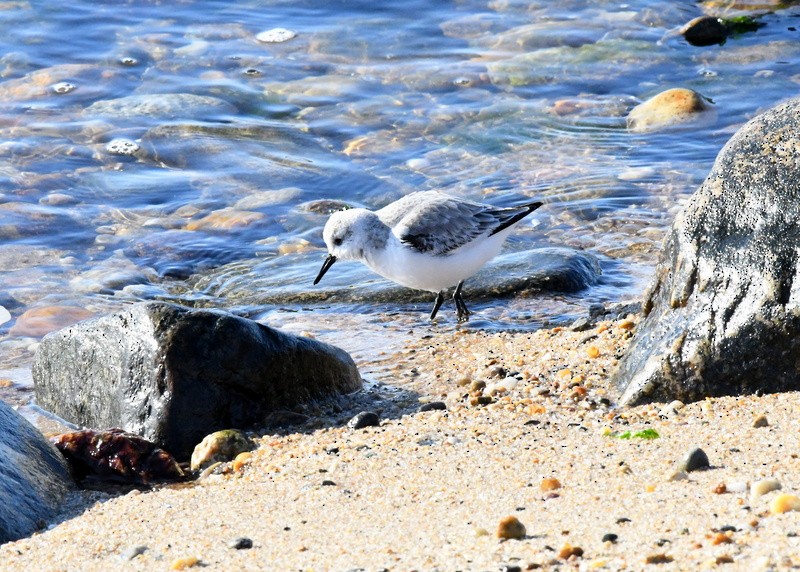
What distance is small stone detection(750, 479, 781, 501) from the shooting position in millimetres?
3686

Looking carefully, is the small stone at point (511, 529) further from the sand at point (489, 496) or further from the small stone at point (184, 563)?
the small stone at point (184, 563)

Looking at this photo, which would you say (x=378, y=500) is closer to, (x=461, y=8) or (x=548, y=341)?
(x=548, y=341)

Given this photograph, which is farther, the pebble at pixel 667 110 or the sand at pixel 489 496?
the pebble at pixel 667 110

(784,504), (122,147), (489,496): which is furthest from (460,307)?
(122,147)

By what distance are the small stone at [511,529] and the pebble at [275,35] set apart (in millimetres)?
11034

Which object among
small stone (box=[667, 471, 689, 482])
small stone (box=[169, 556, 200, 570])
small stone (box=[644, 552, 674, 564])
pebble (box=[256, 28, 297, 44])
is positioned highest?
pebble (box=[256, 28, 297, 44])

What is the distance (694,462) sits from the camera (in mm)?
4117

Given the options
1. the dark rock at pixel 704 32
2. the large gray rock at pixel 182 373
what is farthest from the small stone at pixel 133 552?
the dark rock at pixel 704 32

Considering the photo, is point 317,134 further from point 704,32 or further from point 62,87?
point 704,32

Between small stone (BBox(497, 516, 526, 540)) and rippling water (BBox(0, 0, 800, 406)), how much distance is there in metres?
3.53

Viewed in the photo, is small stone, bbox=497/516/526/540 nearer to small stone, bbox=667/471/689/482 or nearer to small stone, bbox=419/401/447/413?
small stone, bbox=667/471/689/482

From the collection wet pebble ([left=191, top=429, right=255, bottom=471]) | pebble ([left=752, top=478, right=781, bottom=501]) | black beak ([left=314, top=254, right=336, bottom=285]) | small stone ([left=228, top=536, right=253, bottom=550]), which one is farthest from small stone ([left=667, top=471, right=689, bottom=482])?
black beak ([left=314, top=254, right=336, bottom=285])

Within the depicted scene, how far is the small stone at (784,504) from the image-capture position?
3498mm

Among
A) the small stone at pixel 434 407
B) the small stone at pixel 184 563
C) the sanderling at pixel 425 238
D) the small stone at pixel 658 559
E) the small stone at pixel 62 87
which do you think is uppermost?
the small stone at pixel 62 87
